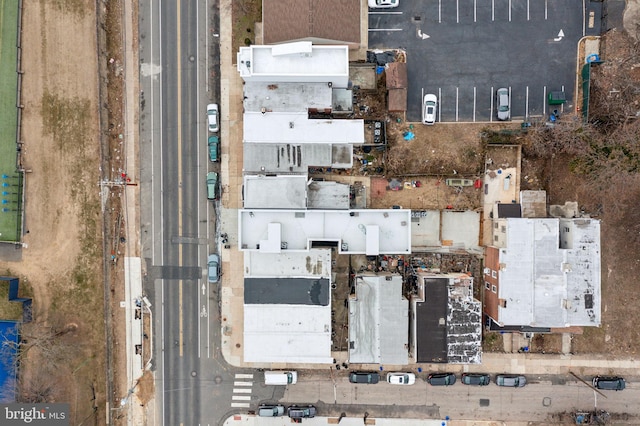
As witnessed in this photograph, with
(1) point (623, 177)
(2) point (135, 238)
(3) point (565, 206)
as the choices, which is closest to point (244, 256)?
(2) point (135, 238)

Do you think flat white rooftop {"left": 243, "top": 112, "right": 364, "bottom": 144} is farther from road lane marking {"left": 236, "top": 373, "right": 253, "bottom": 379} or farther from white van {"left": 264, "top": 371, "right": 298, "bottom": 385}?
road lane marking {"left": 236, "top": 373, "right": 253, "bottom": 379}

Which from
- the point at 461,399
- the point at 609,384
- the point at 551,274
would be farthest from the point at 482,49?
the point at 609,384

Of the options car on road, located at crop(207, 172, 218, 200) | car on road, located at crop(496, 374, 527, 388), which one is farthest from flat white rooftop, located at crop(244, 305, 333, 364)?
car on road, located at crop(496, 374, 527, 388)

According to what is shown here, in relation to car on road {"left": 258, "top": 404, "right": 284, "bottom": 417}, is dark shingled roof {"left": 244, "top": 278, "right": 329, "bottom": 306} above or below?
above

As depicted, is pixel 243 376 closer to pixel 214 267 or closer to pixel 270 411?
pixel 270 411

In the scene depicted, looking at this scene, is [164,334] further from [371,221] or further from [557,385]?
[557,385]

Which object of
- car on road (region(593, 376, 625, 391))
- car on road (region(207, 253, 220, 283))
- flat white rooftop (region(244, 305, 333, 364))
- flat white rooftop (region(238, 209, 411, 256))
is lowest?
car on road (region(593, 376, 625, 391))
